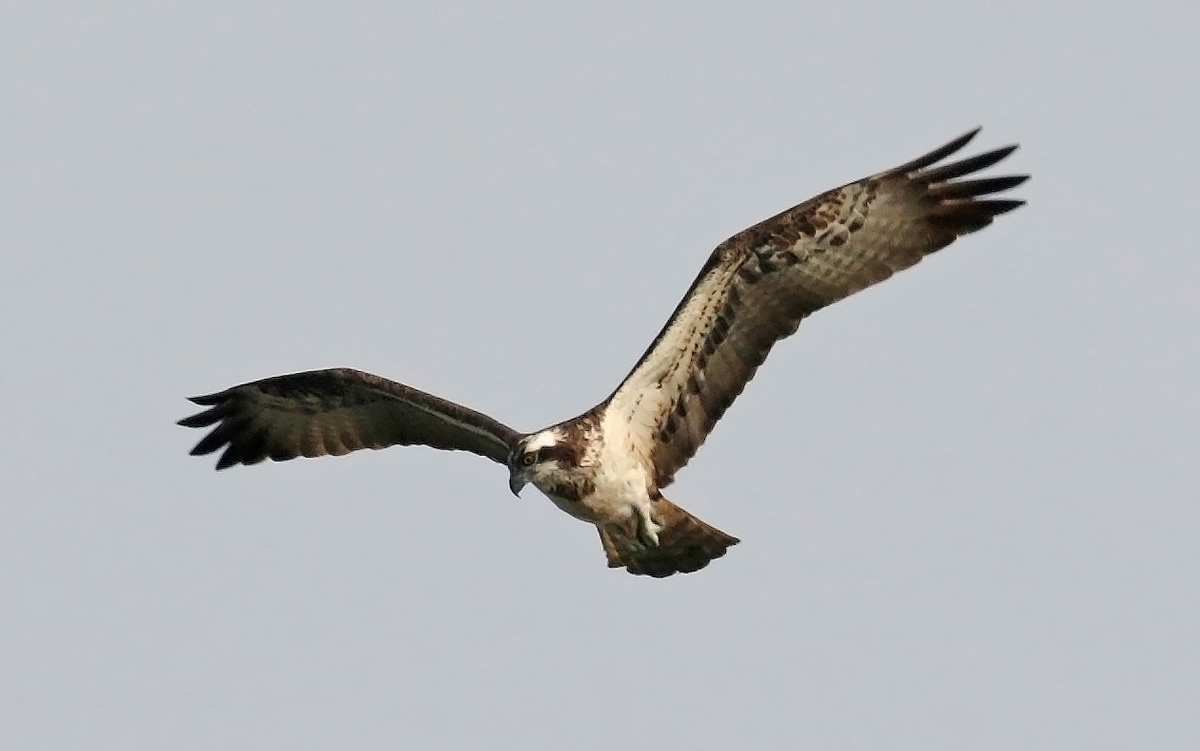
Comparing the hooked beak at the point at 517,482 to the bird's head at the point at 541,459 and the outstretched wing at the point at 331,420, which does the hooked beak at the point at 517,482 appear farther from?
the outstretched wing at the point at 331,420

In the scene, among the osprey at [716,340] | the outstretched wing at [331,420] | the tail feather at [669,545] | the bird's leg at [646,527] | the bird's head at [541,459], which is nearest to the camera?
the bird's head at [541,459]

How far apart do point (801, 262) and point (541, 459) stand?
211 centimetres

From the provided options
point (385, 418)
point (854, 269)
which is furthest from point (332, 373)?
point (854, 269)

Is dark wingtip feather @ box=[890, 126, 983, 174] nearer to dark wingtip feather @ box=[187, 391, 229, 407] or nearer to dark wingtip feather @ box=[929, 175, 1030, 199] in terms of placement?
dark wingtip feather @ box=[929, 175, 1030, 199]

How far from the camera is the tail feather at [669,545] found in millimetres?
13445

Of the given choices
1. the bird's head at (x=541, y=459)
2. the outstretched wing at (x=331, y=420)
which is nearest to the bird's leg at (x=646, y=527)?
the bird's head at (x=541, y=459)

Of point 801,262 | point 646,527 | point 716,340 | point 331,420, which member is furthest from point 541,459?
point 331,420

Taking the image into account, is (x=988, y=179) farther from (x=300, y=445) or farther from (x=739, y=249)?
(x=300, y=445)

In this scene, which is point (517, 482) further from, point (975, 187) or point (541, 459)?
point (975, 187)

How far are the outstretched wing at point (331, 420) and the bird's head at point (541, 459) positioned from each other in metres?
0.90

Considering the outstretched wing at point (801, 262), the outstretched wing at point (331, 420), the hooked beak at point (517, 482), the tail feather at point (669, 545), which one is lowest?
the tail feather at point (669, 545)

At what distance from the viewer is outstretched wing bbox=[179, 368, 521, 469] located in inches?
563

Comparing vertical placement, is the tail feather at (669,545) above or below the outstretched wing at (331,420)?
below

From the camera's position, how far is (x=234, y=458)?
51.1 feet
